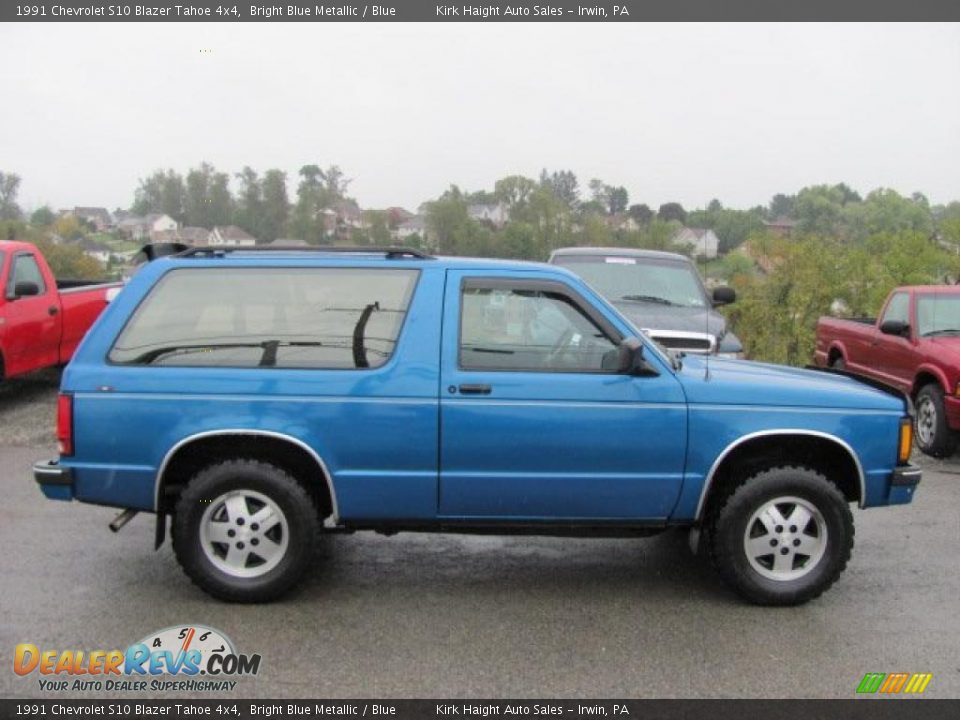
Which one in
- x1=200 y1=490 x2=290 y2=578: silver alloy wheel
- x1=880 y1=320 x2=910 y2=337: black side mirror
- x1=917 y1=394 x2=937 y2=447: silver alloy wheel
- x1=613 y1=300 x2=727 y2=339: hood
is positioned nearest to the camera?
→ x1=200 y1=490 x2=290 y2=578: silver alloy wheel

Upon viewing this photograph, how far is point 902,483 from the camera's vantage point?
15.1ft

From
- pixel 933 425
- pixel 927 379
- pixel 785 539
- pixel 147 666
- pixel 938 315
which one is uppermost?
pixel 938 315

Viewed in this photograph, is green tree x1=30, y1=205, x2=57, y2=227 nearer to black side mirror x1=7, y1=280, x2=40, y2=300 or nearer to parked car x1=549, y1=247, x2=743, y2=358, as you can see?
black side mirror x1=7, y1=280, x2=40, y2=300

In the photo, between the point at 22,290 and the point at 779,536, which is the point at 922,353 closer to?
the point at 779,536

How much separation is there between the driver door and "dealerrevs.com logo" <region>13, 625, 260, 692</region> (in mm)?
1266

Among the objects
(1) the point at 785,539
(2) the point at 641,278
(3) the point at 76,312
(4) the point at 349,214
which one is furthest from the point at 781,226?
(1) the point at 785,539

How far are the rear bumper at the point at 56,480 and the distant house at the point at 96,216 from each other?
954 cm

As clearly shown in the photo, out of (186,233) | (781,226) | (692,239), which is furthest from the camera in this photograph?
(781,226)

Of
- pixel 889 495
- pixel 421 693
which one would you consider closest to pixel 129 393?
pixel 421 693

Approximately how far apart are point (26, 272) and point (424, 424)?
7385 millimetres

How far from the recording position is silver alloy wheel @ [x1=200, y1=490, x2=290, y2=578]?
14.6ft

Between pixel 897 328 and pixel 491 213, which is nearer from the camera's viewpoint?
pixel 897 328

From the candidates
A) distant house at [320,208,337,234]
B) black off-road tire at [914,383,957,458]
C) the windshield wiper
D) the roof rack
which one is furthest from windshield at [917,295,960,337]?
the roof rack

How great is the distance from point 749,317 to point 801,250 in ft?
4.33
